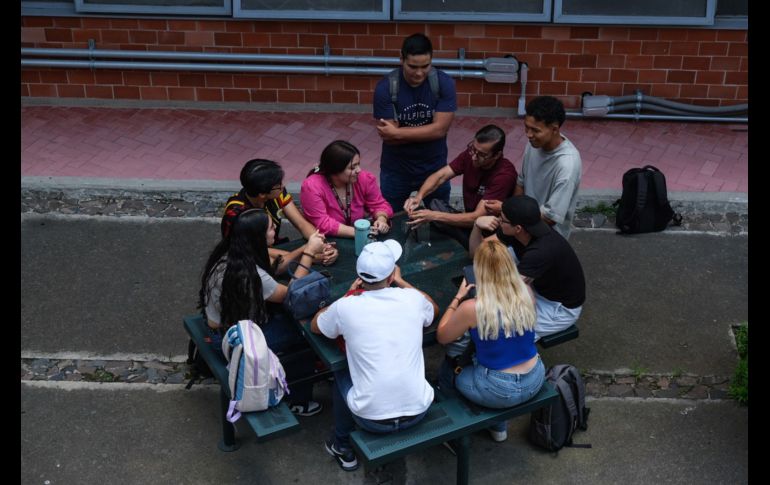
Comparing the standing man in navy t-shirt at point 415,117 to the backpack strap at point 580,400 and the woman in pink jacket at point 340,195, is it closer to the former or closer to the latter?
the woman in pink jacket at point 340,195

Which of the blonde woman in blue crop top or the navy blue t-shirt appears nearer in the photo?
the blonde woman in blue crop top

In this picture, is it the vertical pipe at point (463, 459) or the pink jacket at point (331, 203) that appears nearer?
the vertical pipe at point (463, 459)

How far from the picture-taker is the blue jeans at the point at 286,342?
198 inches

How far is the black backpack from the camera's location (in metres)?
7.18

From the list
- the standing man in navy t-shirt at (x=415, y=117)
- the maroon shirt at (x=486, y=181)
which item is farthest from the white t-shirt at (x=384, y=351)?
the standing man in navy t-shirt at (x=415, y=117)

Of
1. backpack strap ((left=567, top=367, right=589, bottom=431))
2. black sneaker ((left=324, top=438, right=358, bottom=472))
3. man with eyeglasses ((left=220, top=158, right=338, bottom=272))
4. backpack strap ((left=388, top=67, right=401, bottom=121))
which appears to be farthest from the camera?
backpack strap ((left=388, top=67, right=401, bottom=121))

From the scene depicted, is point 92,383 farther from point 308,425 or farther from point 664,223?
point 664,223

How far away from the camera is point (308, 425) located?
17.1ft

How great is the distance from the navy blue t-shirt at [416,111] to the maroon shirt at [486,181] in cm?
40

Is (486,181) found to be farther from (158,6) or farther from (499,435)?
(158,6)

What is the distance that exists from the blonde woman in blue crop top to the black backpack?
2.95m

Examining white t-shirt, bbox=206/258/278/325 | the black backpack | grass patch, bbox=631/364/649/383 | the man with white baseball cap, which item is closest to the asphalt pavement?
grass patch, bbox=631/364/649/383

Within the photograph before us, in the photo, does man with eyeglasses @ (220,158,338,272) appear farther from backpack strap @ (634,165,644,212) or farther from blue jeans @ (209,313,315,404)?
backpack strap @ (634,165,644,212)

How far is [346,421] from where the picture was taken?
189 inches
